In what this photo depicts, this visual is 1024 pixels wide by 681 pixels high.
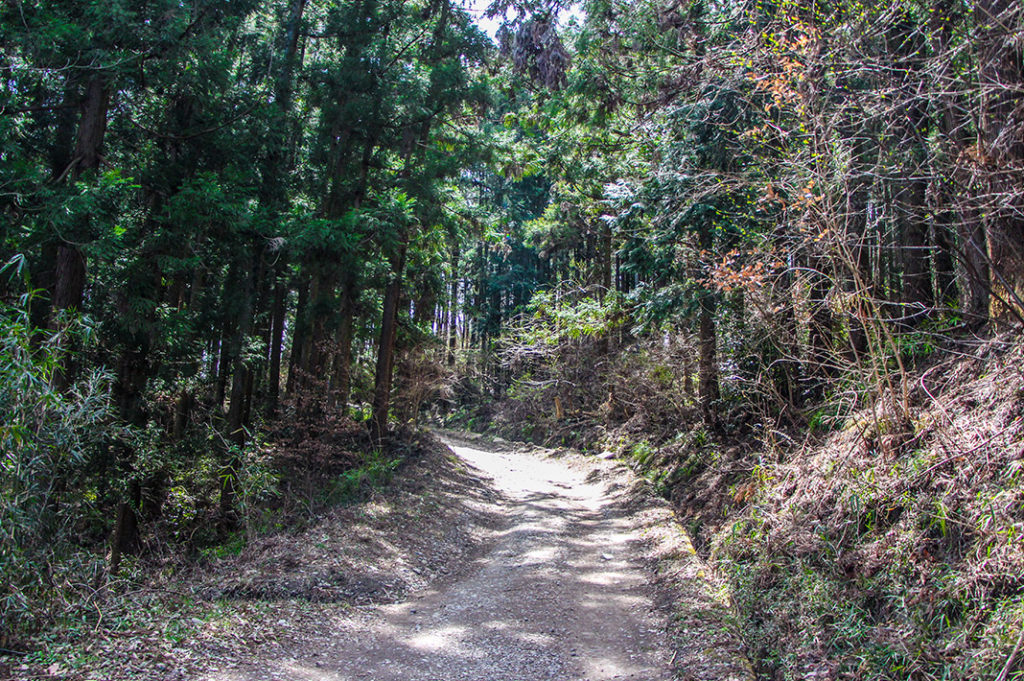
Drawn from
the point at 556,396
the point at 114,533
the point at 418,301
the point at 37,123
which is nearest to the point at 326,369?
the point at 418,301

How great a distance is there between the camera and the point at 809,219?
6551mm

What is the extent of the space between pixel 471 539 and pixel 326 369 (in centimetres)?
612

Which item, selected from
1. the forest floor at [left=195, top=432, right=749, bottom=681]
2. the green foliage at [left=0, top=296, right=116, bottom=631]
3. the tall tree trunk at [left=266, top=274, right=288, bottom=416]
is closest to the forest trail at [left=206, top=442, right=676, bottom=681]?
the forest floor at [left=195, top=432, right=749, bottom=681]

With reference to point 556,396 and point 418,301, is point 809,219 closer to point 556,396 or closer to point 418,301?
point 418,301

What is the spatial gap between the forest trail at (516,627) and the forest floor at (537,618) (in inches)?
0.7

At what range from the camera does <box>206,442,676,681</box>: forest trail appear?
18.0 ft

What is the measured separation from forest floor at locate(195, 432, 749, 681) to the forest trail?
2cm

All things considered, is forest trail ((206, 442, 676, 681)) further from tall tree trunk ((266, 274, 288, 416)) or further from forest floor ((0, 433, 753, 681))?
tall tree trunk ((266, 274, 288, 416))

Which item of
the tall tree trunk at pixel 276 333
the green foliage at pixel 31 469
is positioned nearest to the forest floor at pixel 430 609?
the green foliage at pixel 31 469

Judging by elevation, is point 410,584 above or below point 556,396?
below

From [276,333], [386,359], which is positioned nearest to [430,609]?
[386,359]

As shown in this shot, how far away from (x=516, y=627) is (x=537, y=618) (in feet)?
1.09

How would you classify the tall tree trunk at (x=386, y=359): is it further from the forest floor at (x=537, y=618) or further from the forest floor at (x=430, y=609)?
the forest floor at (x=537, y=618)

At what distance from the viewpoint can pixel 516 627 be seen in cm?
655
